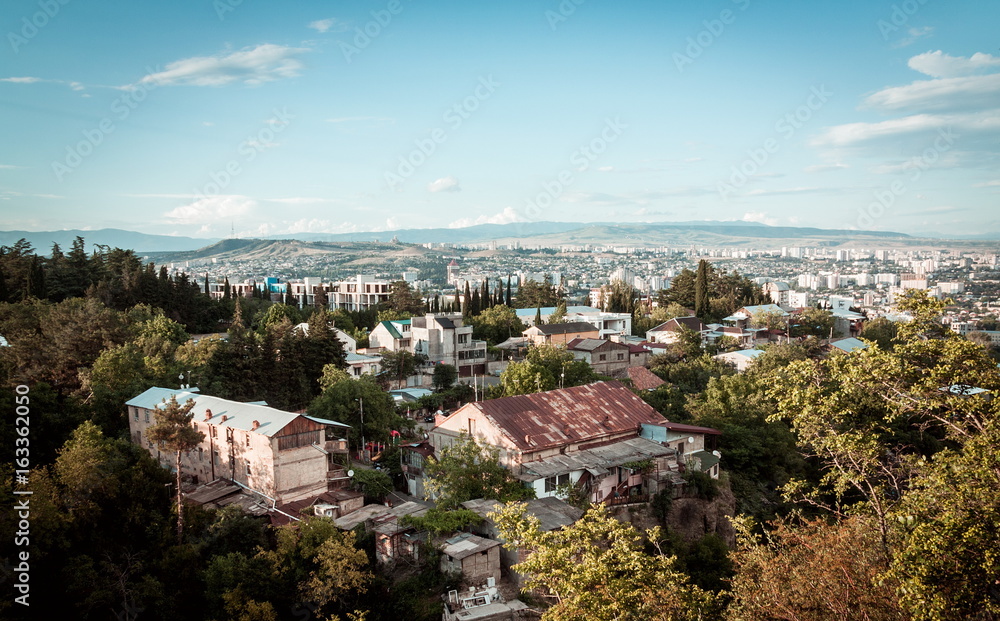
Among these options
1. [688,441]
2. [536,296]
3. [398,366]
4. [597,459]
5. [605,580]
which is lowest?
[688,441]

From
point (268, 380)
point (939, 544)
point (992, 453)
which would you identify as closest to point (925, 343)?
point (992, 453)

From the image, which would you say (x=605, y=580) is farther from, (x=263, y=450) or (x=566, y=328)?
(x=566, y=328)

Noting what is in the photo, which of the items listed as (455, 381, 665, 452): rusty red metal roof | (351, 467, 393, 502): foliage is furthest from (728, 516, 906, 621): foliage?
(351, 467, 393, 502): foliage

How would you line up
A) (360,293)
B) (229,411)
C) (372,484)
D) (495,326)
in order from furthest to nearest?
(360,293) → (495,326) → (229,411) → (372,484)

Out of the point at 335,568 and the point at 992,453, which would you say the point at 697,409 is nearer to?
the point at 335,568

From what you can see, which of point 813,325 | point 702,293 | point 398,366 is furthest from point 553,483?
point 702,293

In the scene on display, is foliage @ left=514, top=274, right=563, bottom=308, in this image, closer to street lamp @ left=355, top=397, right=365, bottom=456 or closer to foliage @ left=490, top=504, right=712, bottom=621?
street lamp @ left=355, top=397, right=365, bottom=456
